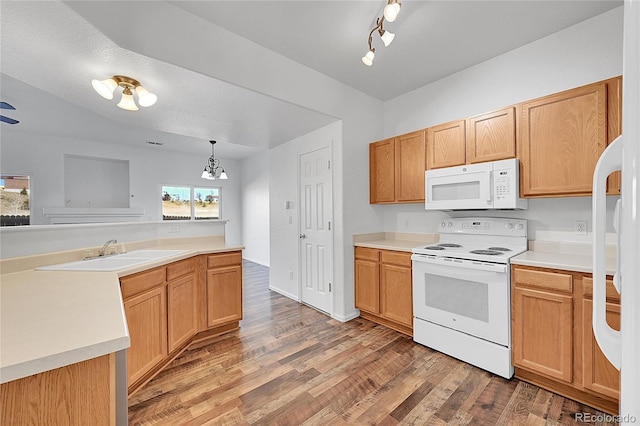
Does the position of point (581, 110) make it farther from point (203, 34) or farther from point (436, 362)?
point (203, 34)

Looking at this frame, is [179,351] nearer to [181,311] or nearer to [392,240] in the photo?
[181,311]

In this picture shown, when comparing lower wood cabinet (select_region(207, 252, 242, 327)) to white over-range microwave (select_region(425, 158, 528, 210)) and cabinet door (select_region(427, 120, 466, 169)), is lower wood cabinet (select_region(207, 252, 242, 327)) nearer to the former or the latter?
white over-range microwave (select_region(425, 158, 528, 210))

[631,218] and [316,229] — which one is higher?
[631,218]

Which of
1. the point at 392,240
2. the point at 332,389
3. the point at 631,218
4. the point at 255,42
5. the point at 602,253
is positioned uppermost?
the point at 255,42

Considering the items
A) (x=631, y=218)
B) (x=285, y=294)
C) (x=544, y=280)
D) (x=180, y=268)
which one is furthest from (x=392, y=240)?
(x=631, y=218)

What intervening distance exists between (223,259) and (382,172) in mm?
2070

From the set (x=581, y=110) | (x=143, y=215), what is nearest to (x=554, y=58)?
(x=581, y=110)

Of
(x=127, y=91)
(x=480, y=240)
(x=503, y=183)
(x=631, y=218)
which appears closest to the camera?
(x=631, y=218)

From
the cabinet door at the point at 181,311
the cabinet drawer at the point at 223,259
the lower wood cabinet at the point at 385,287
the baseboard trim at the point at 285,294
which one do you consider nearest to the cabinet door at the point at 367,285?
the lower wood cabinet at the point at 385,287

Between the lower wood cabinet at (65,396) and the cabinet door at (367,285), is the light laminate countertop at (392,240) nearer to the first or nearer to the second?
the cabinet door at (367,285)

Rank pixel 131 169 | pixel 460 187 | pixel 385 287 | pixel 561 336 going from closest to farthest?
pixel 561 336 < pixel 460 187 < pixel 385 287 < pixel 131 169

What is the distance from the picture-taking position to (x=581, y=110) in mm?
1926

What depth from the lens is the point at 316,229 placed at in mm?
3535

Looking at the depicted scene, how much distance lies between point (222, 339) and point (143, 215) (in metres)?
4.54
